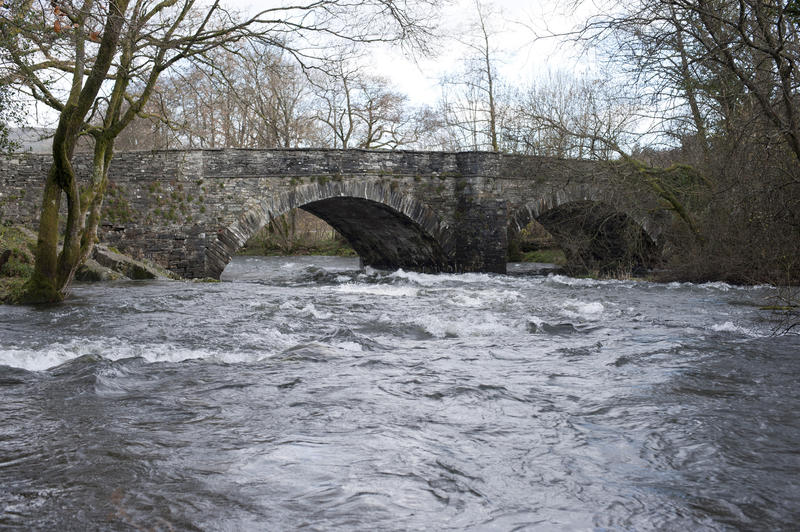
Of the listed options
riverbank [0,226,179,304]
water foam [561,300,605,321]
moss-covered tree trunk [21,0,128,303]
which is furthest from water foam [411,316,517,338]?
riverbank [0,226,179,304]

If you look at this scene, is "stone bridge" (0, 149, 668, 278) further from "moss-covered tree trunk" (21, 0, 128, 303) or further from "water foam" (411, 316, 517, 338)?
"water foam" (411, 316, 517, 338)

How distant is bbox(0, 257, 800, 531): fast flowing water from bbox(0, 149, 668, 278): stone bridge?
6.71 m

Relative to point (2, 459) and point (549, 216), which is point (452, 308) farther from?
point (549, 216)

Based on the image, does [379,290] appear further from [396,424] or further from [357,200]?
[396,424]

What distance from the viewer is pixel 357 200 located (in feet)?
57.4

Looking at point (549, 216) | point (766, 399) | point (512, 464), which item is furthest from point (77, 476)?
point (549, 216)

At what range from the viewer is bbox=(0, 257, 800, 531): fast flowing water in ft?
10.2

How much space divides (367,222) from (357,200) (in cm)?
258

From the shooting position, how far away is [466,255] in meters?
18.5

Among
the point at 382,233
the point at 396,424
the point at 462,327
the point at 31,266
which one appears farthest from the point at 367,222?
the point at 396,424

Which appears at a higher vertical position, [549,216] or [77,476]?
[549,216]

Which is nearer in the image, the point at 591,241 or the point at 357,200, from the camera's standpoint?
the point at 357,200

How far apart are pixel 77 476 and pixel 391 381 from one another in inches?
108

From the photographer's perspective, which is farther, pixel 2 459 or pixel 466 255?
pixel 466 255
